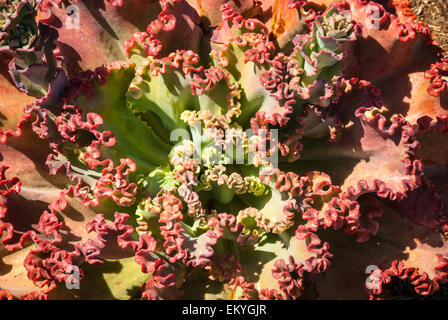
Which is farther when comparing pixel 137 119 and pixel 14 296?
pixel 137 119

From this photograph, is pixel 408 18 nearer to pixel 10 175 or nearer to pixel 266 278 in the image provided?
pixel 266 278

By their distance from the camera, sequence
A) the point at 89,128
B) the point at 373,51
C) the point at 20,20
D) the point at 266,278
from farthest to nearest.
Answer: the point at 373,51, the point at 266,278, the point at 89,128, the point at 20,20

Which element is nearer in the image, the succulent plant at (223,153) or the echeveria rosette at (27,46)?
the echeveria rosette at (27,46)

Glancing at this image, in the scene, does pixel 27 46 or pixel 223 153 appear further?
pixel 223 153

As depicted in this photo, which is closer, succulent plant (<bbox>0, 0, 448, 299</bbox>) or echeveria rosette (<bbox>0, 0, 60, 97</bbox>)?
echeveria rosette (<bbox>0, 0, 60, 97</bbox>)

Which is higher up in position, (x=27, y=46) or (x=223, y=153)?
(x=27, y=46)

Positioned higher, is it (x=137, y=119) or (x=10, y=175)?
(x=137, y=119)

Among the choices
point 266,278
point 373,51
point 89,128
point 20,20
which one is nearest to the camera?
point 20,20

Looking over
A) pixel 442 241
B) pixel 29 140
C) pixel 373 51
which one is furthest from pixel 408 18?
pixel 29 140
